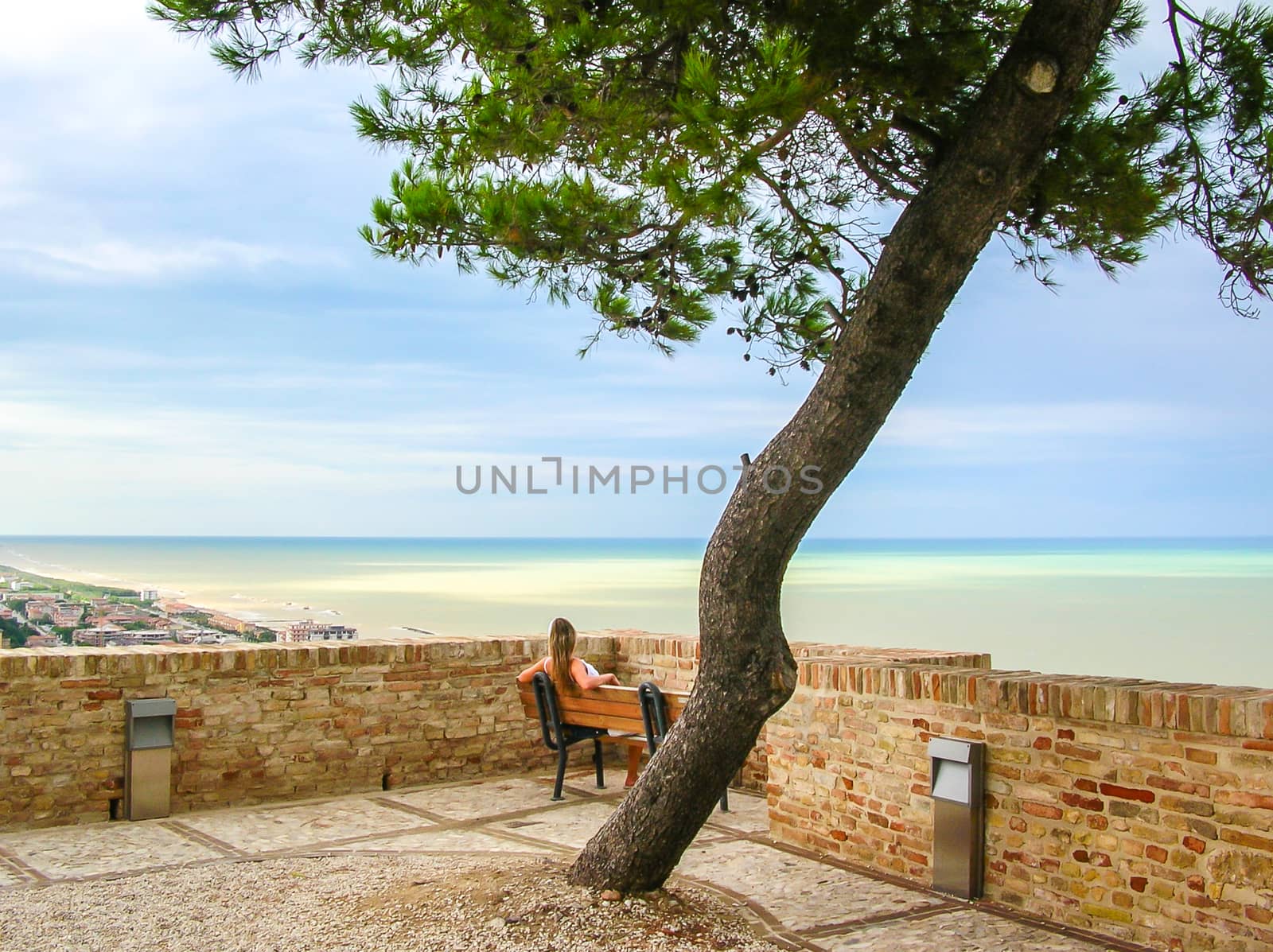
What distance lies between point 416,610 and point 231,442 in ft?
38.7

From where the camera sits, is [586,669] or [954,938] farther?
[586,669]

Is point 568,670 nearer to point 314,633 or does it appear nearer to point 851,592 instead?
point 314,633

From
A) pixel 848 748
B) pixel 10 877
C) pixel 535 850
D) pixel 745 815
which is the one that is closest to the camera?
pixel 10 877

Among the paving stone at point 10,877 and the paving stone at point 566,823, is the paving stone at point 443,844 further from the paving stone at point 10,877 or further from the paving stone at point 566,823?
the paving stone at point 10,877

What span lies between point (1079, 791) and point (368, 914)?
2703 millimetres

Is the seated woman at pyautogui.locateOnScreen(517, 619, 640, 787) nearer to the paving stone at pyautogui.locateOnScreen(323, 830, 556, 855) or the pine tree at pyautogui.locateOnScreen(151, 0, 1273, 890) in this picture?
the paving stone at pyautogui.locateOnScreen(323, 830, 556, 855)

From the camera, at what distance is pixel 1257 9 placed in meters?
4.62

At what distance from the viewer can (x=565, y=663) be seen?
684cm

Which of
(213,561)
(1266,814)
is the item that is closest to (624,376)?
(1266,814)

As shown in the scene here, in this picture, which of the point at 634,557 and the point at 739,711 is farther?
the point at 634,557

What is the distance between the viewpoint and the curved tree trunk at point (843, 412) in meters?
4.01

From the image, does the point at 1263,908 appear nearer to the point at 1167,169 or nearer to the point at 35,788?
the point at 1167,169

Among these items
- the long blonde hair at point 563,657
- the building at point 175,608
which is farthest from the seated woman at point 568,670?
the building at point 175,608

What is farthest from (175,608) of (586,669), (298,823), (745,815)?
(745,815)
